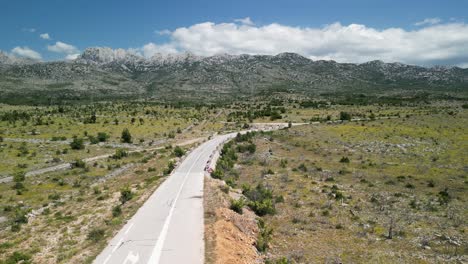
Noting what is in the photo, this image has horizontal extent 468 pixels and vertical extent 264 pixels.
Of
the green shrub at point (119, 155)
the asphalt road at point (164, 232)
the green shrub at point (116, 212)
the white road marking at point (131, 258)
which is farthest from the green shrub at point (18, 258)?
the green shrub at point (119, 155)

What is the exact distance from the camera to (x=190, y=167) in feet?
134

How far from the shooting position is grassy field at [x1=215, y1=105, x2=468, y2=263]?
20.6 metres

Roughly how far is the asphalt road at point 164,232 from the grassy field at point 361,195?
440 cm

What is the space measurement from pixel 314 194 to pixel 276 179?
664 cm

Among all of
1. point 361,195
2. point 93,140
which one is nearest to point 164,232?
point 361,195

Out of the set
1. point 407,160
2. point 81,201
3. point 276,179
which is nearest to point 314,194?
point 276,179

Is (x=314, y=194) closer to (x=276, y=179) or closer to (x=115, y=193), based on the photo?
(x=276, y=179)

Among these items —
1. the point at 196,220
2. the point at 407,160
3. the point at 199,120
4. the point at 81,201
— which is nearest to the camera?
the point at 196,220

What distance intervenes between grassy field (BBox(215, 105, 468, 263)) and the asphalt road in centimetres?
440

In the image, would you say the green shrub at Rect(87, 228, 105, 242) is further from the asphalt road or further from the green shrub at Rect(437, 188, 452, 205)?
the green shrub at Rect(437, 188, 452, 205)

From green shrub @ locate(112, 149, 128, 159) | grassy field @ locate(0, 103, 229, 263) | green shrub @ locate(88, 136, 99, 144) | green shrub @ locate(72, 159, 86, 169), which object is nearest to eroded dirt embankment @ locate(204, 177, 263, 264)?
grassy field @ locate(0, 103, 229, 263)

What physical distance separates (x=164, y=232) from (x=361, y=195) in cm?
1936

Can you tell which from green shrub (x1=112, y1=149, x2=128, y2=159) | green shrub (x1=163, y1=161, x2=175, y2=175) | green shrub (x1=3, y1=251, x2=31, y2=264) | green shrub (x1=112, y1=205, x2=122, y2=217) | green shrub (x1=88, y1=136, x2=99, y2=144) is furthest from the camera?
green shrub (x1=88, y1=136, x2=99, y2=144)

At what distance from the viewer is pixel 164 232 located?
19141mm
